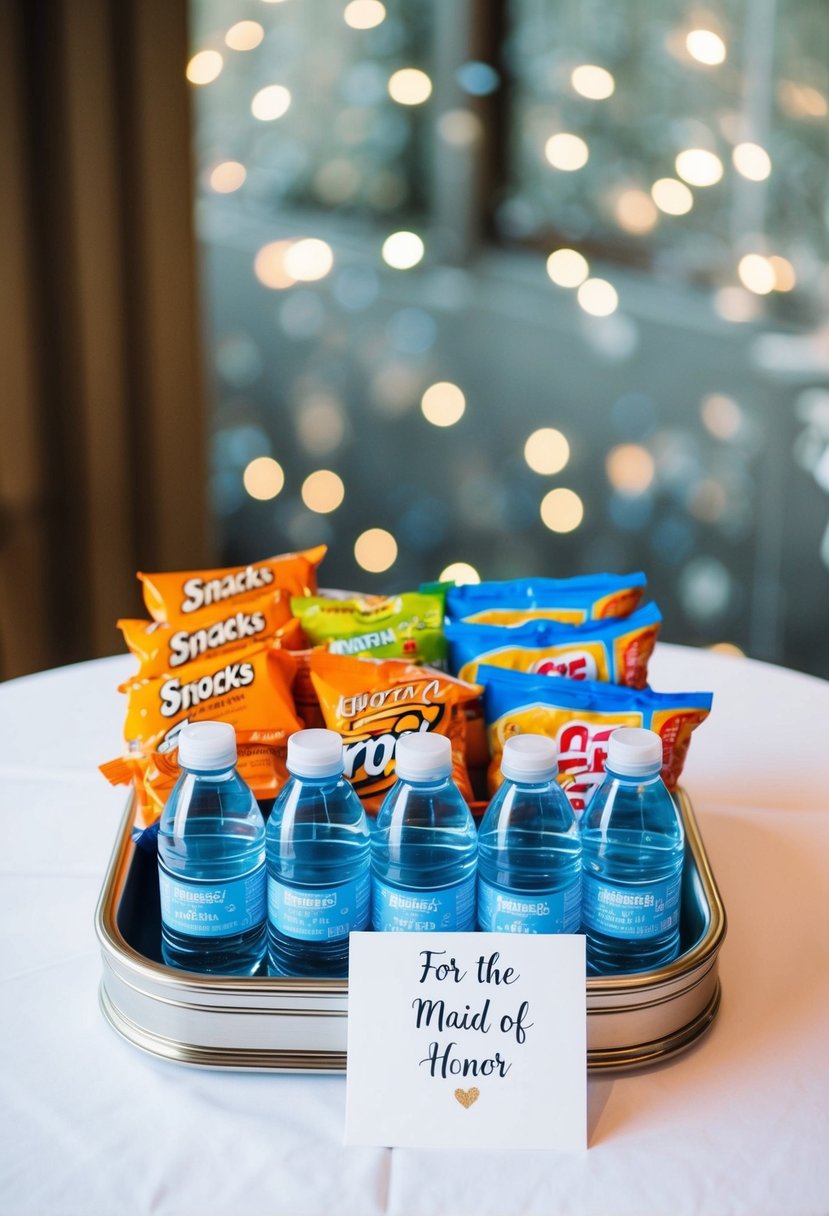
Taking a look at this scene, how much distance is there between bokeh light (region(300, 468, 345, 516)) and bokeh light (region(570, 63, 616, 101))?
1.03 m

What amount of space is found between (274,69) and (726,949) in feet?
7.90

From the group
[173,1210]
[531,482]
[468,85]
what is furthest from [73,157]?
[173,1210]

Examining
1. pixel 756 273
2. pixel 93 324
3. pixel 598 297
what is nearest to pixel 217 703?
pixel 93 324

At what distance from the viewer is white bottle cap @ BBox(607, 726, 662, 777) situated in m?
0.74

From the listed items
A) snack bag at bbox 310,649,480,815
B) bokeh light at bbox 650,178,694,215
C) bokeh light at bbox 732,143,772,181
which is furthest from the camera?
bokeh light at bbox 650,178,694,215

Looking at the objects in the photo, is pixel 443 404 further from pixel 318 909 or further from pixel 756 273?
pixel 318 909

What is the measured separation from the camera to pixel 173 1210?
63 cm

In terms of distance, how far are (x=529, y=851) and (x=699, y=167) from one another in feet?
6.60

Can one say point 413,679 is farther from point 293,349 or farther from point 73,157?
point 293,349

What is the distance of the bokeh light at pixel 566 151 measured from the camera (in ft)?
8.50

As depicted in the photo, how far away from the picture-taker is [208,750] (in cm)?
74

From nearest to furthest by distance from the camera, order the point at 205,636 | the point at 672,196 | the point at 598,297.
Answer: the point at 205,636, the point at 672,196, the point at 598,297

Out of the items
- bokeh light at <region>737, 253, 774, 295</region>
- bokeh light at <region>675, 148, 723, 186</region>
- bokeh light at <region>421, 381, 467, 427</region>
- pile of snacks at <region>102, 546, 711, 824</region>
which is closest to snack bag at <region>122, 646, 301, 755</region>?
pile of snacks at <region>102, 546, 711, 824</region>

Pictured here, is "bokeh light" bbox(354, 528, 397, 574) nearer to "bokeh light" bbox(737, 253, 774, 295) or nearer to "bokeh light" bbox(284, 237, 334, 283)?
"bokeh light" bbox(284, 237, 334, 283)
